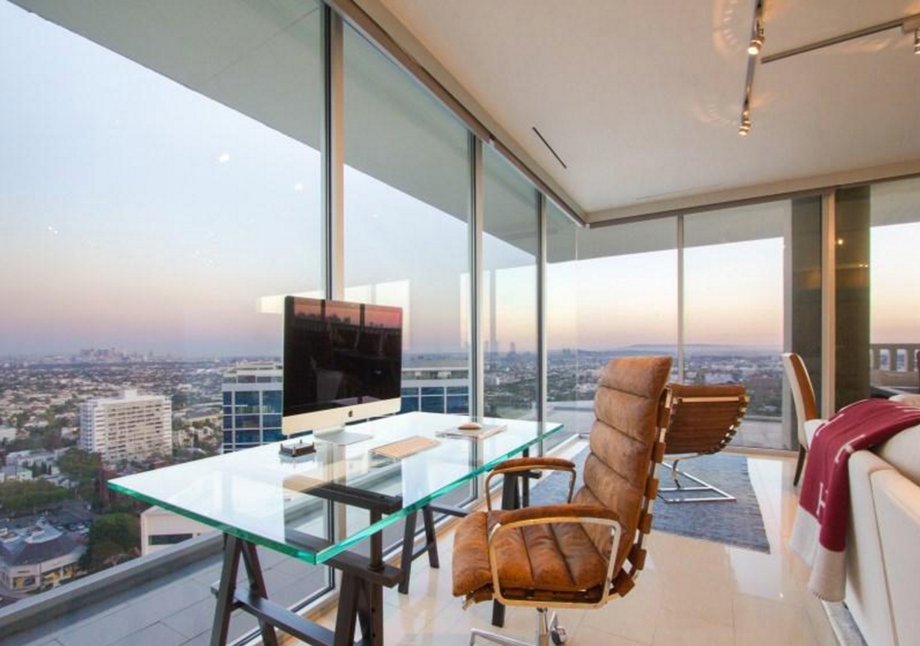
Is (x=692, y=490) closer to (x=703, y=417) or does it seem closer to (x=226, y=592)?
(x=703, y=417)

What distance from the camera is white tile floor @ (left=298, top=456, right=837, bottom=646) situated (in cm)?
193

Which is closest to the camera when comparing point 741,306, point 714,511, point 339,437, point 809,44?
point 339,437

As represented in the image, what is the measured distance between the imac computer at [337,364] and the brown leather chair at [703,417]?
2.20 meters

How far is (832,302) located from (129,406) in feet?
19.9

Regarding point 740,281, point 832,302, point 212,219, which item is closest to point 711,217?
point 740,281

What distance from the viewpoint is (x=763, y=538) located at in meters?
2.87

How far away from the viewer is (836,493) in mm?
1607

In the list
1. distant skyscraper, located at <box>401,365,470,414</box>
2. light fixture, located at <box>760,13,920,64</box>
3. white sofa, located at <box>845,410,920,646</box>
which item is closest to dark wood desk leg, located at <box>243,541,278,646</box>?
distant skyscraper, located at <box>401,365,470,414</box>

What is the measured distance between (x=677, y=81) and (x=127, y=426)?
3.48 meters

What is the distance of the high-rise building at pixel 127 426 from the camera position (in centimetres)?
145

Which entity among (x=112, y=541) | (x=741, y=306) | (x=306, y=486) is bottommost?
(x=112, y=541)

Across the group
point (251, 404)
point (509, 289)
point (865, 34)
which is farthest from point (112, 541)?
point (865, 34)

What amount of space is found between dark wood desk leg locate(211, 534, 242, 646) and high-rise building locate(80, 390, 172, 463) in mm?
414

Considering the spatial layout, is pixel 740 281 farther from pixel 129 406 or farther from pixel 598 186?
pixel 129 406
